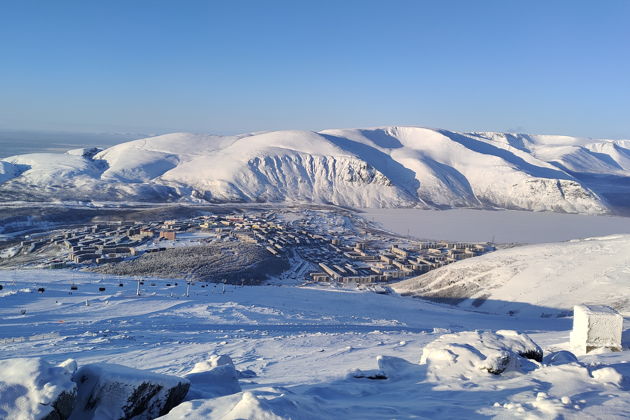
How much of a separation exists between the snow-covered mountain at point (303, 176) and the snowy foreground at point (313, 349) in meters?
59.1

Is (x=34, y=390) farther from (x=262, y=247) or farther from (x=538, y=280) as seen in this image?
(x=262, y=247)

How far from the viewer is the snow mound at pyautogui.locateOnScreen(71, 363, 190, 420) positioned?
4.87 meters

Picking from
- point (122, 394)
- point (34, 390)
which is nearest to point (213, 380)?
point (122, 394)

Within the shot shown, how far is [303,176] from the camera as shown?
94188 mm

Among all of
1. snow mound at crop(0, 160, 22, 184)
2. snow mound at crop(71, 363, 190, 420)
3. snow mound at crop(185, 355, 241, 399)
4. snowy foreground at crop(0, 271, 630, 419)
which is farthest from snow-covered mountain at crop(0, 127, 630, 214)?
snow mound at crop(71, 363, 190, 420)

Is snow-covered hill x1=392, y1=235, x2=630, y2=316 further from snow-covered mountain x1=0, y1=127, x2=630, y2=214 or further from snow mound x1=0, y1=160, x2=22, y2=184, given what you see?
snow mound x1=0, y1=160, x2=22, y2=184

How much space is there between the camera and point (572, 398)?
558 cm

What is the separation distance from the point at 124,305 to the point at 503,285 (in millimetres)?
21049

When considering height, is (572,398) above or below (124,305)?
above

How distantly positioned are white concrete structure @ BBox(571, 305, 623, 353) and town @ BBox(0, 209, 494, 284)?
23.1m

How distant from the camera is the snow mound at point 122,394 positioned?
4871 millimetres

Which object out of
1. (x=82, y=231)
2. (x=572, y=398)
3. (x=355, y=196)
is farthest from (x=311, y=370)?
(x=355, y=196)

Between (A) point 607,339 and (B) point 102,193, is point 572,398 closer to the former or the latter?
(A) point 607,339

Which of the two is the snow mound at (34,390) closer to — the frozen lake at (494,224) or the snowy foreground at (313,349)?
the snowy foreground at (313,349)
